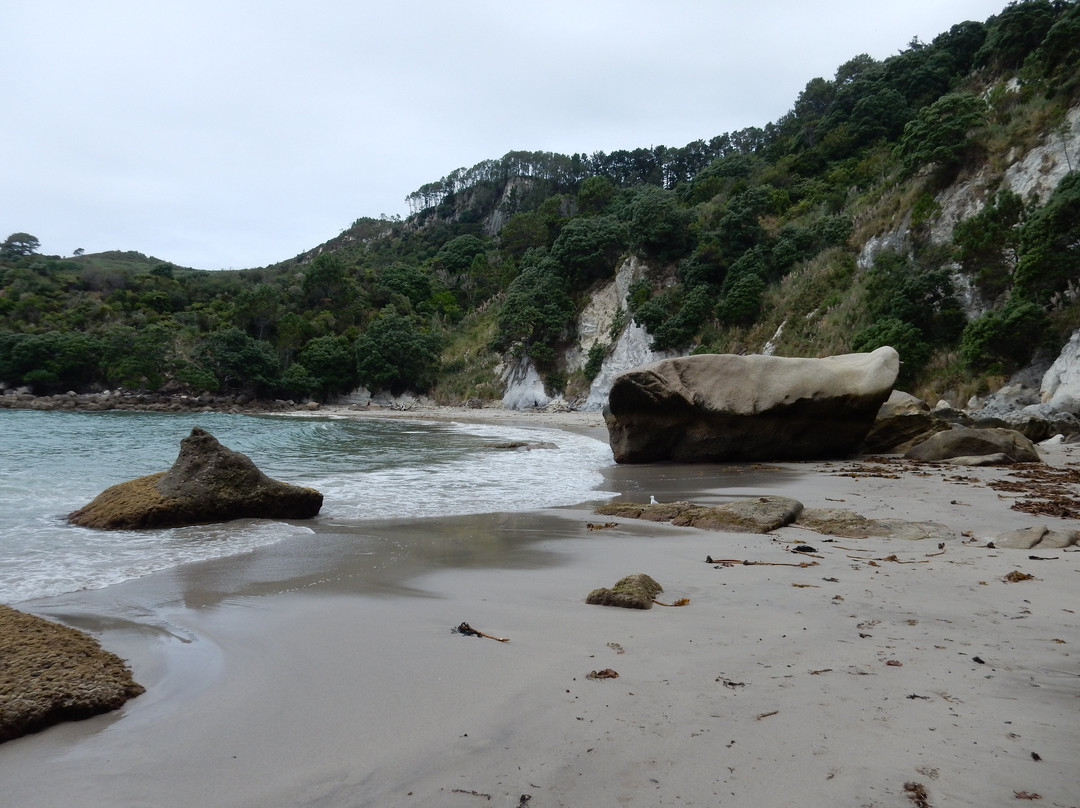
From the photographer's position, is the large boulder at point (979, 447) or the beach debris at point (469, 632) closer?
the beach debris at point (469, 632)

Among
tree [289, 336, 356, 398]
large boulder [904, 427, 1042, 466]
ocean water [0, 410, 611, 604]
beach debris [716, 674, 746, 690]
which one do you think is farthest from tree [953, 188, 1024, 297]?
tree [289, 336, 356, 398]

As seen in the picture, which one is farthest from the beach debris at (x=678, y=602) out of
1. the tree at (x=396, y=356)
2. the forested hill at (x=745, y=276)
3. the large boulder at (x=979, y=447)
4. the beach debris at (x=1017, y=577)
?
the tree at (x=396, y=356)

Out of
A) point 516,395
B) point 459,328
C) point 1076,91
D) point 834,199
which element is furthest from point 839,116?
point 459,328

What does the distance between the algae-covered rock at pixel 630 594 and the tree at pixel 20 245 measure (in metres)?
103

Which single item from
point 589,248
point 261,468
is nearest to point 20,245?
point 589,248

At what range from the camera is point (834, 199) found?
101ft

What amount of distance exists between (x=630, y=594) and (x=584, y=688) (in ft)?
3.61

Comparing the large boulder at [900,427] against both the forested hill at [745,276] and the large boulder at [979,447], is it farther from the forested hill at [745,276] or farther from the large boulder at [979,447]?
the forested hill at [745,276]

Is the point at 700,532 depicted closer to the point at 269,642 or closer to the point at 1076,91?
the point at 269,642

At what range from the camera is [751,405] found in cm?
1064

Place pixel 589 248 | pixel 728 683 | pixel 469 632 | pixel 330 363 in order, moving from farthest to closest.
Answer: pixel 330 363 → pixel 589 248 → pixel 469 632 → pixel 728 683

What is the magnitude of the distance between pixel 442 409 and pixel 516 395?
17.1 ft

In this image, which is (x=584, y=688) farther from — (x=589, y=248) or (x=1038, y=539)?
(x=589, y=248)

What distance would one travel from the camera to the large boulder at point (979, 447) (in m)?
8.96
